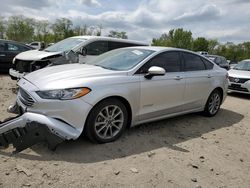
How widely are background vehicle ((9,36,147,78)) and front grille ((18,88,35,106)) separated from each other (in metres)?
3.20

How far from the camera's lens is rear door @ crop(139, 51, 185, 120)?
4.92 m

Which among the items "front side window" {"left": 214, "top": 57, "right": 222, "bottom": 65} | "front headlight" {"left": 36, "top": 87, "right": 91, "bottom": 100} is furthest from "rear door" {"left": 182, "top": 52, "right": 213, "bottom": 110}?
"front side window" {"left": 214, "top": 57, "right": 222, "bottom": 65}

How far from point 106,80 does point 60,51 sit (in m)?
4.75

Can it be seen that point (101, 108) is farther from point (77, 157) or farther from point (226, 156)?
point (226, 156)

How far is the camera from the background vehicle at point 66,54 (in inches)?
311

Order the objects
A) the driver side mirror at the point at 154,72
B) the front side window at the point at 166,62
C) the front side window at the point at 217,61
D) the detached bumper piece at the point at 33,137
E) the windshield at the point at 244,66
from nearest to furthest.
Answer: the detached bumper piece at the point at 33,137
the driver side mirror at the point at 154,72
the front side window at the point at 166,62
the windshield at the point at 244,66
the front side window at the point at 217,61

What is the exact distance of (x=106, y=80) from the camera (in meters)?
4.39

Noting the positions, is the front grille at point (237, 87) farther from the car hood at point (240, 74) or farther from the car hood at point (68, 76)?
the car hood at point (68, 76)

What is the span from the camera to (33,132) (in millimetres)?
3816

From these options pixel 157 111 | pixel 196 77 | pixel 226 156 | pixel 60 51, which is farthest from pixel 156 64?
pixel 60 51

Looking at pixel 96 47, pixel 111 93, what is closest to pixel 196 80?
pixel 111 93

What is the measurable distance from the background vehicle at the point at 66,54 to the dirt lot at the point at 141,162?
2.61 meters

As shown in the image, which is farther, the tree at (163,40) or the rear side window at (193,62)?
the tree at (163,40)

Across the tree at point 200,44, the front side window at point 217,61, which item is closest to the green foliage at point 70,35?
the tree at point 200,44
